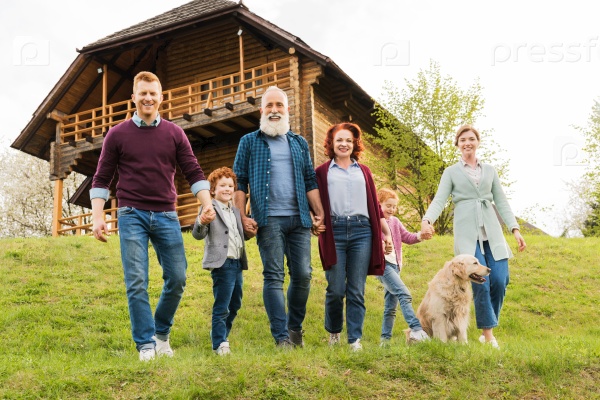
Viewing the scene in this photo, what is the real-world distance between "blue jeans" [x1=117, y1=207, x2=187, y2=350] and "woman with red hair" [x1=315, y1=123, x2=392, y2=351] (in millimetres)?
1209

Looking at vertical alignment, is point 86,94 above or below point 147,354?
above

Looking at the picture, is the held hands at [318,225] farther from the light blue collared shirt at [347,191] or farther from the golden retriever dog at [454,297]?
the golden retriever dog at [454,297]

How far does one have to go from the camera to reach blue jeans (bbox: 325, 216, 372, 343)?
5.25 meters

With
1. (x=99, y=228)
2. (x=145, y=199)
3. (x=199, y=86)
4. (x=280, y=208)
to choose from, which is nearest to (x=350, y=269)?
(x=280, y=208)

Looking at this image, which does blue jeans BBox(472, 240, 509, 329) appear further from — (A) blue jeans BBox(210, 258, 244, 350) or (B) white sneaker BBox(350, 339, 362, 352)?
(A) blue jeans BBox(210, 258, 244, 350)

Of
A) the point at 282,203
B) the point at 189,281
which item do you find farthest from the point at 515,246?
the point at 282,203

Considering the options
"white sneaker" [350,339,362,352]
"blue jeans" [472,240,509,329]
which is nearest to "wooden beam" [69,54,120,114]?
"blue jeans" [472,240,509,329]

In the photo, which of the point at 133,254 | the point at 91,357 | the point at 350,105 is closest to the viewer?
the point at 133,254

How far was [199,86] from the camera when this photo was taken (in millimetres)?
20312

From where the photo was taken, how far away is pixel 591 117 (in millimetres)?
26703

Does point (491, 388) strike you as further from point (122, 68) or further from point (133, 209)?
point (122, 68)

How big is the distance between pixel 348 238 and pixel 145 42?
1575 cm

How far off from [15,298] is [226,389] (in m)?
5.81

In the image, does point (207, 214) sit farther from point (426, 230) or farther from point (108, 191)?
point (426, 230)
